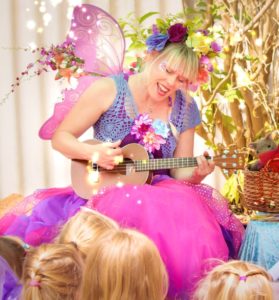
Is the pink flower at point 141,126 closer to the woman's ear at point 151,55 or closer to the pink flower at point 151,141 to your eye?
the pink flower at point 151,141

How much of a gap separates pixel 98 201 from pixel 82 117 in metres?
0.33

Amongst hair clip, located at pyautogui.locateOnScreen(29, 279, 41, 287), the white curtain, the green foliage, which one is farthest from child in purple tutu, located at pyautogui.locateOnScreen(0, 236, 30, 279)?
the white curtain

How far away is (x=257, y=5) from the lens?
9.18ft

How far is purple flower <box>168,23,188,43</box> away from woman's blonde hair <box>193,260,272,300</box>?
964 mm

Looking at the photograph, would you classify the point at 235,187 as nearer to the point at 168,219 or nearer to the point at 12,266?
the point at 168,219

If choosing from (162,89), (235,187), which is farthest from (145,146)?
(235,187)

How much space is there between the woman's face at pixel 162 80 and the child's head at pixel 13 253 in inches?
31.0

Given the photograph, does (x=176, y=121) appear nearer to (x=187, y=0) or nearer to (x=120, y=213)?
(x=120, y=213)

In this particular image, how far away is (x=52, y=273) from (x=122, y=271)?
0.15 metres

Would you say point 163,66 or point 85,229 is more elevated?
point 163,66

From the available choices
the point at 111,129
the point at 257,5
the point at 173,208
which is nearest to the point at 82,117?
the point at 111,129

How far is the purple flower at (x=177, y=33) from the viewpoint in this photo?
2023 mm

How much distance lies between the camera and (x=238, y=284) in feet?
4.00

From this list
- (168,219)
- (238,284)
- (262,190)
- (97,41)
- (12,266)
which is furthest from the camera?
(97,41)
